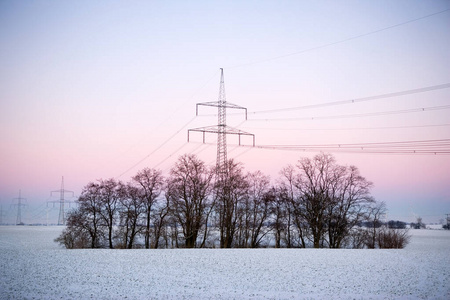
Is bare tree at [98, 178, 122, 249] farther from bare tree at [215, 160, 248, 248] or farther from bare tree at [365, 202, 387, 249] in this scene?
bare tree at [365, 202, 387, 249]

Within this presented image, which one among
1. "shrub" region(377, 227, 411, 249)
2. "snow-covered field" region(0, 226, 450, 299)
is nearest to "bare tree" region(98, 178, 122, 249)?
"snow-covered field" region(0, 226, 450, 299)

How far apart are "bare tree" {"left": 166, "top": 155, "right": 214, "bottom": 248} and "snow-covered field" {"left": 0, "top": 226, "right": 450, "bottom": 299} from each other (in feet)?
54.2

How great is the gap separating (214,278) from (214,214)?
28.6 meters

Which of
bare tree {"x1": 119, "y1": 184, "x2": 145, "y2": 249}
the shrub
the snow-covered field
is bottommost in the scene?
the shrub

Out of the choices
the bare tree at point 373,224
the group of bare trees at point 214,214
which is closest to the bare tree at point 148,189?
the group of bare trees at point 214,214

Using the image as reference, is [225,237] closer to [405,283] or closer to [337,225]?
[337,225]

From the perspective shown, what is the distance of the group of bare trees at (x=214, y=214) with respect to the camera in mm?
48312

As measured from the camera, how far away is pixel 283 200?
2239 inches

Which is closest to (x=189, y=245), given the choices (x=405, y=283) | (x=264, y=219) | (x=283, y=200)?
(x=264, y=219)

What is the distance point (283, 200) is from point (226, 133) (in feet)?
73.5

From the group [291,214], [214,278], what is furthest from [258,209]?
[214,278]

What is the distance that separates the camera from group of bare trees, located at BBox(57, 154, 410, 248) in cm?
4831

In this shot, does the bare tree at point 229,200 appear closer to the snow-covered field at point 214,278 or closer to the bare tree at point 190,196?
the bare tree at point 190,196

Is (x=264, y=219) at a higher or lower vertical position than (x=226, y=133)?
lower
